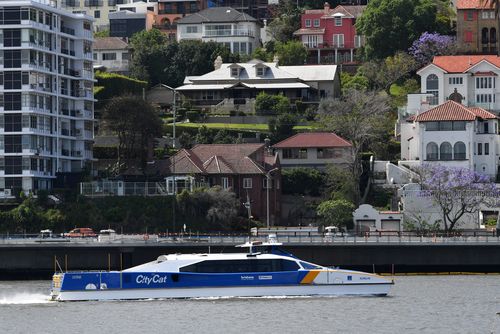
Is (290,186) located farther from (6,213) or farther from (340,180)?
(6,213)

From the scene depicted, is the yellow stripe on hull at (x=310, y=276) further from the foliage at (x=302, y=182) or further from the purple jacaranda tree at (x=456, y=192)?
the foliage at (x=302, y=182)

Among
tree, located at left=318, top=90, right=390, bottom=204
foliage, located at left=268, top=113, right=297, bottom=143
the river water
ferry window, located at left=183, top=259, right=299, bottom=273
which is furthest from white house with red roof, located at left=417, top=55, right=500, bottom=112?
ferry window, located at left=183, top=259, right=299, bottom=273

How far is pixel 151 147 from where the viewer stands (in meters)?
157

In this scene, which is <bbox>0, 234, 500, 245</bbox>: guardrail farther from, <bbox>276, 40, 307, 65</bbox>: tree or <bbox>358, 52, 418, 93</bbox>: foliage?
<bbox>276, 40, 307, 65</bbox>: tree

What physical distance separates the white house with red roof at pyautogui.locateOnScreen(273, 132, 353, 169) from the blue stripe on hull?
50381 mm

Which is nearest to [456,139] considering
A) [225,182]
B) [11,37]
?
[225,182]

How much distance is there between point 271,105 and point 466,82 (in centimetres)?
1961

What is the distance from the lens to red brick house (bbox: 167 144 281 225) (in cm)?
14900

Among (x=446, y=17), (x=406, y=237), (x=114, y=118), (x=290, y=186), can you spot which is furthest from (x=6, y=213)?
(x=446, y=17)

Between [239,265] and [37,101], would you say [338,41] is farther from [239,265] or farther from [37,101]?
[239,265]

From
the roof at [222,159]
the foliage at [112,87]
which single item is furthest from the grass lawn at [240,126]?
the roof at [222,159]

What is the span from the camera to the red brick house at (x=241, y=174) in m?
149

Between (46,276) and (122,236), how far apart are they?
267 inches

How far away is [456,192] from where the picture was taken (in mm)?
141125
